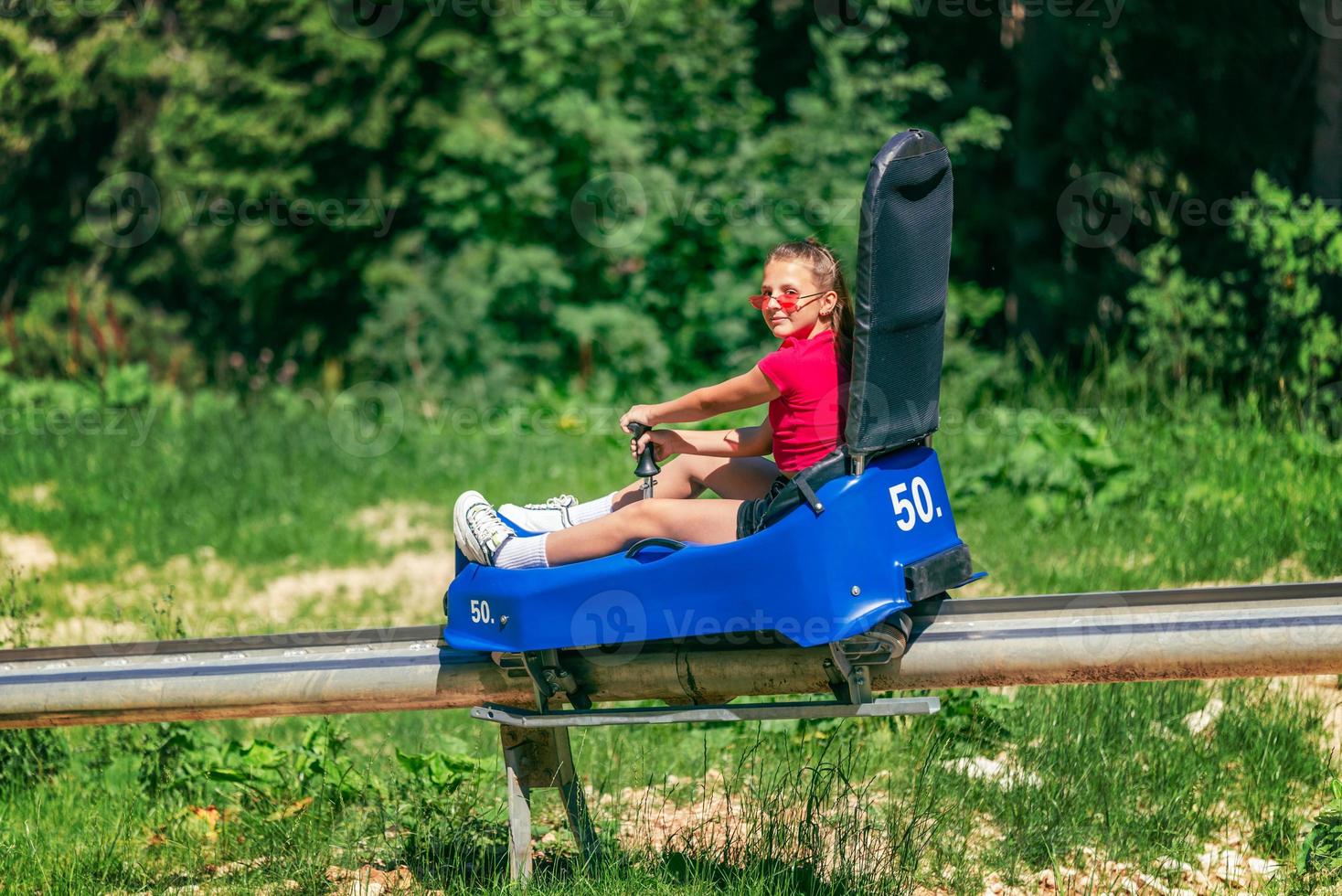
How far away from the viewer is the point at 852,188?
1009 cm

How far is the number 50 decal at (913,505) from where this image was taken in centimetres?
315

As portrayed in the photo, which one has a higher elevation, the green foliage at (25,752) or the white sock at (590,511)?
the white sock at (590,511)

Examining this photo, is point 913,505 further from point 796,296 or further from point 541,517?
point 541,517

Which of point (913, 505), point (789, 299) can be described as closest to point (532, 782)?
point (913, 505)

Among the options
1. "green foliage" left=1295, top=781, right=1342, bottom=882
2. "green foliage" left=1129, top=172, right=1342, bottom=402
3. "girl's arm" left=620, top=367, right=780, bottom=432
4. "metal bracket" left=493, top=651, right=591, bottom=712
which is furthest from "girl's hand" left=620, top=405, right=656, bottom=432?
"green foliage" left=1129, top=172, right=1342, bottom=402

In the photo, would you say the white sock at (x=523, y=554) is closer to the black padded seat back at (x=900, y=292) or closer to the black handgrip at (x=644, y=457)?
the black handgrip at (x=644, y=457)

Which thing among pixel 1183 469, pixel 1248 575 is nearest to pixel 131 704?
pixel 1248 575

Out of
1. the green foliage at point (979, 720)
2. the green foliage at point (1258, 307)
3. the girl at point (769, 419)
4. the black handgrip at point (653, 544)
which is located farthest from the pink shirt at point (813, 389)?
the green foliage at point (1258, 307)

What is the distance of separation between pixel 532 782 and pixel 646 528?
0.77 meters

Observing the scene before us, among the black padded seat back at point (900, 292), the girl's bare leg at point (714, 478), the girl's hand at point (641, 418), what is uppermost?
the black padded seat back at point (900, 292)

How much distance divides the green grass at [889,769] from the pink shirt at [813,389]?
911mm

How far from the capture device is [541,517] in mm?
3623

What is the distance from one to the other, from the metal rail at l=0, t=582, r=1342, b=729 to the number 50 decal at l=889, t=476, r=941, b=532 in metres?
0.25

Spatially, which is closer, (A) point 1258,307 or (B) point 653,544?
(B) point 653,544
